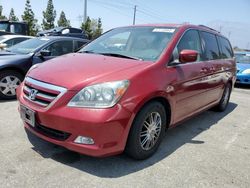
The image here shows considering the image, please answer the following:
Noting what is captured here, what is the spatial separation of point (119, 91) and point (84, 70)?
566 millimetres

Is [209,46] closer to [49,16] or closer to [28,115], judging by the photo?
[28,115]

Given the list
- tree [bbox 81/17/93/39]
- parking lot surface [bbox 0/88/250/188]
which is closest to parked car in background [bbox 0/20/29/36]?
tree [bbox 81/17/93/39]

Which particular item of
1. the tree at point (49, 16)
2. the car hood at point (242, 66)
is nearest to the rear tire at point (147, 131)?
the car hood at point (242, 66)

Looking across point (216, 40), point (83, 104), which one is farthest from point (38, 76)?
point (216, 40)

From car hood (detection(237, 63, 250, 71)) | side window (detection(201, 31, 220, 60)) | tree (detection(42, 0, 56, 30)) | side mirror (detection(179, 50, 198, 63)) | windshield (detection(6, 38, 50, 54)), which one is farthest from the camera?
tree (detection(42, 0, 56, 30))

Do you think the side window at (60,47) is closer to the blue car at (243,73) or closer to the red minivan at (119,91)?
the red minivan at (119,91)

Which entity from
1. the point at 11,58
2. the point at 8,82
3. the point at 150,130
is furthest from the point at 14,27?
the point at 150,130

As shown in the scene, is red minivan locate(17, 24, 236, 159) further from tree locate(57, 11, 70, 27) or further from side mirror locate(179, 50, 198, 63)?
tree locate(57, 11, 70, 27)

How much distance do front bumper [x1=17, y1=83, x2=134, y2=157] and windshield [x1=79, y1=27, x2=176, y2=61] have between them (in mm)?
1079

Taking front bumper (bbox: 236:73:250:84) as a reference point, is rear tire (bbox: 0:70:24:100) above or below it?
above

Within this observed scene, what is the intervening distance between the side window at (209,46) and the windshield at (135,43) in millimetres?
983

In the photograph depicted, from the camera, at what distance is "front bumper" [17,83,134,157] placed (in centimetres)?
281

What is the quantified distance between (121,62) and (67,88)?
855 millimetres

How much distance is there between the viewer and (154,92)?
3.25m
